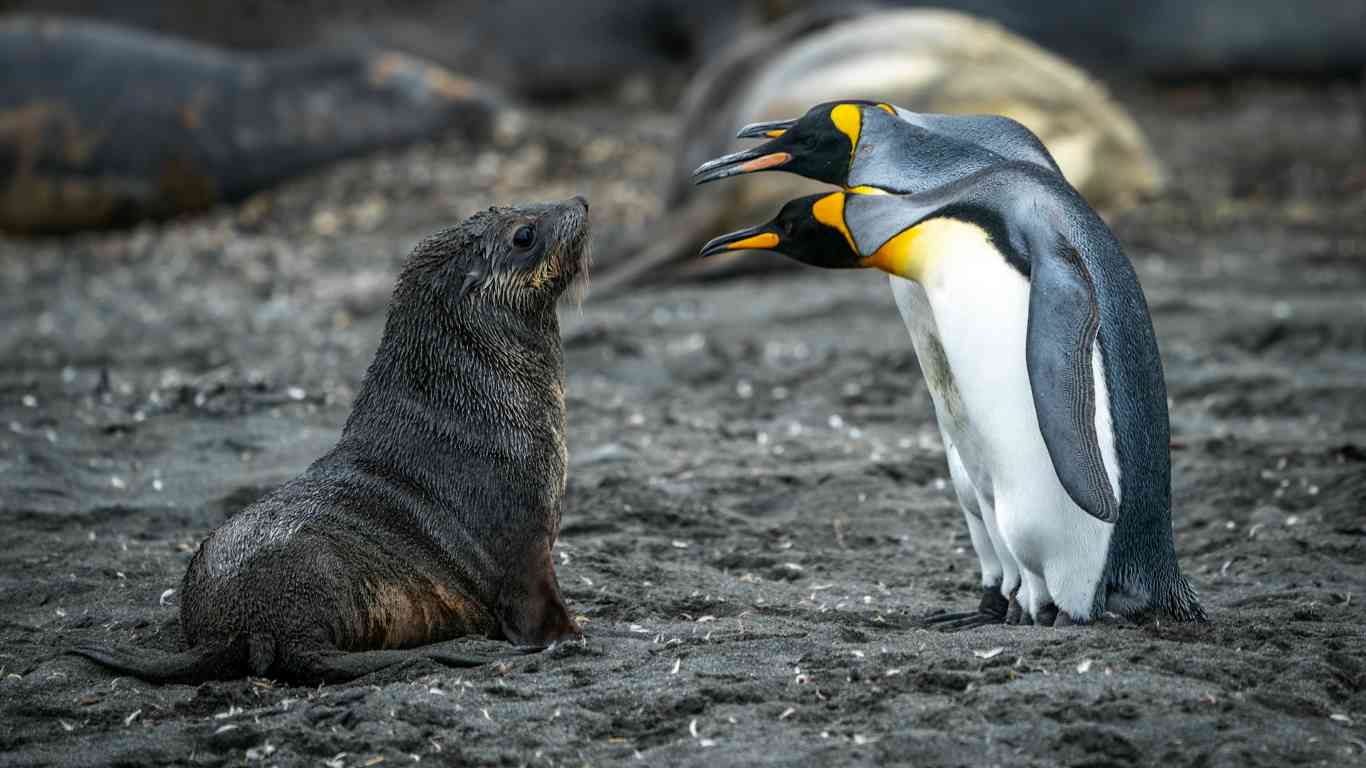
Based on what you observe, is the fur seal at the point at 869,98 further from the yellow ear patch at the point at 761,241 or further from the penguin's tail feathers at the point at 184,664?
the penguin's tail feathers at the point at 184,664

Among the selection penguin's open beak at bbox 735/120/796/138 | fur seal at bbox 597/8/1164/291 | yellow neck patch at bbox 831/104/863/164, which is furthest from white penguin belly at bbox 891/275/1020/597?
fur seal at bbox 597/8/1164/291

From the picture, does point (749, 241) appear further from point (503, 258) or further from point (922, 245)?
point (503, 258)

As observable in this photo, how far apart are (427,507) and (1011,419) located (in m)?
1.42

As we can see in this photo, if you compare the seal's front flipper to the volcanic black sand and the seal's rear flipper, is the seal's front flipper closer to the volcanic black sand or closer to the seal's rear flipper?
the volcanic black sand

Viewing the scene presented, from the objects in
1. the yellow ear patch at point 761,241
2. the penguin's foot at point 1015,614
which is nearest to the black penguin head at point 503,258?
the yellow ear patch at point 761,241

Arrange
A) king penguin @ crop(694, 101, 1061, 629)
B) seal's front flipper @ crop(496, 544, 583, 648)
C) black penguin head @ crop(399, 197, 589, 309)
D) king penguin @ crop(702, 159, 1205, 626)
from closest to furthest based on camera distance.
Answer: king penguin @ crop(702, 159, 1205, 626) < seal's front flipper @ crop(496, 544, 583, 648) < king penguin @ crop(694, 101, 1061, 629) < black penguin head @ crop(399, 197, 589, 309)

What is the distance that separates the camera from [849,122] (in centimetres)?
443

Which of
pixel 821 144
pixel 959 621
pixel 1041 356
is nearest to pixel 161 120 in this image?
pixel 821 144

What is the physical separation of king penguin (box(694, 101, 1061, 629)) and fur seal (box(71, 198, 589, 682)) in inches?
25.0

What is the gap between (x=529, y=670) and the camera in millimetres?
3840

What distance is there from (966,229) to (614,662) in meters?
1.30

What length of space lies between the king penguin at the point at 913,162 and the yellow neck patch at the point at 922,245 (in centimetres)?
18

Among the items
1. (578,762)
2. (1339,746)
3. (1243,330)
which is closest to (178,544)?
(578,762)

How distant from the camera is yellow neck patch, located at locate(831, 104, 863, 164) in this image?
14.5 ft
